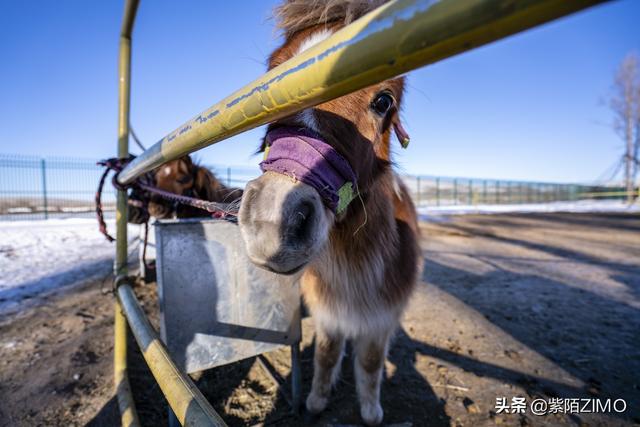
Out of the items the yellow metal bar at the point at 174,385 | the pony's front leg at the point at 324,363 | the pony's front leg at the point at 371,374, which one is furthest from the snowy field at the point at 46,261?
the pony's front leg at the point at 371,374

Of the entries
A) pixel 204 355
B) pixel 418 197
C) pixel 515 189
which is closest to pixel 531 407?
pixel 204 355

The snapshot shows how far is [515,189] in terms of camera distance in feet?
120

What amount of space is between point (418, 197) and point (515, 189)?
1663 centimetres

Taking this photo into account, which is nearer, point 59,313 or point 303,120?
point 303,120

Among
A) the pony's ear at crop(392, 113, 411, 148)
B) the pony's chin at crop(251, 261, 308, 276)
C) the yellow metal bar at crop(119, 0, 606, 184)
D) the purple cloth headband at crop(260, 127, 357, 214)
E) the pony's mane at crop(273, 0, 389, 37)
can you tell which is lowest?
the pony's chin at crop(251, 261, 308, 276)

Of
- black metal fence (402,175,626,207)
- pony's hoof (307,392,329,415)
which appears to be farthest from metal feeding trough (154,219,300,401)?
black metal fence (402,175,626,207)

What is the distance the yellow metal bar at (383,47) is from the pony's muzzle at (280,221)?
1.00 feet

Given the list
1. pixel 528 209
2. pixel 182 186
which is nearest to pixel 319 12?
pixel 182 186

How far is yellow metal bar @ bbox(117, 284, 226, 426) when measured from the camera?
80 cm

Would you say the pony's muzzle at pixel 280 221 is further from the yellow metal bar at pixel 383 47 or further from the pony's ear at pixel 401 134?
the pony's ear at pixel 401 134

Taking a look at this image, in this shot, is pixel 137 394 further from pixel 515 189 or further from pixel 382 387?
pixel 515 189

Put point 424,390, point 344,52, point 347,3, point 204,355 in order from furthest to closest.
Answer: point 424,390
point 204,355
point 347,3
point 344,52

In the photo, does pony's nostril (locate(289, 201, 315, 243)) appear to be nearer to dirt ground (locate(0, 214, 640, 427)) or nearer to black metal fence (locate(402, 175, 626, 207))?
dirt ground (locate(0, 214, 640, 427))

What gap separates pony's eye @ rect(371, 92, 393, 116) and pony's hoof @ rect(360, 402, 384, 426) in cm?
220
